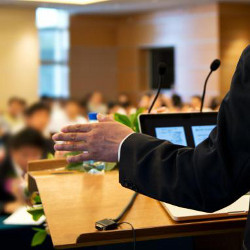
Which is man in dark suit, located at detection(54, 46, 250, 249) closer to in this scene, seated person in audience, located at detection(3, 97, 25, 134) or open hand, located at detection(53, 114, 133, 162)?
open hand, located at detection(53, 114, 133, 162)

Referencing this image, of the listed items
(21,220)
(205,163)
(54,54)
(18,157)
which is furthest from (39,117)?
(54,54)


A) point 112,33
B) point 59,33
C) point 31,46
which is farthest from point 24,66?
point 112,33

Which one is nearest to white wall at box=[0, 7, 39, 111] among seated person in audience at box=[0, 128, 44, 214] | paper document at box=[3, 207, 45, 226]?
seated person in audience at box=[0, 128, 44, 214]

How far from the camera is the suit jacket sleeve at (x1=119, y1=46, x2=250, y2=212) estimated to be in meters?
0.99

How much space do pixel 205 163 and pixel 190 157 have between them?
49 mm

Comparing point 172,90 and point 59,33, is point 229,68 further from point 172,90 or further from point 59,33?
point 59,33

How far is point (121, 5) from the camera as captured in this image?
10852 millimetres

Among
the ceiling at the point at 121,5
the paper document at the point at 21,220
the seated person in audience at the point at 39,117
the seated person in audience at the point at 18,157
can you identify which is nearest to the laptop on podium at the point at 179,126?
the paper document at the point at 21,220

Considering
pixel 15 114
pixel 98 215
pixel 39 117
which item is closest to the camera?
pixel 98 215

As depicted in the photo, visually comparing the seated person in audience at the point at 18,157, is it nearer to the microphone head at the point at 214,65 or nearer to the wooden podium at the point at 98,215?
the wooden podium at the point at 98,215

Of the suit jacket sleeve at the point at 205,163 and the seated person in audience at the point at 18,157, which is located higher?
the suit jacket sleeve at the point at 205,163

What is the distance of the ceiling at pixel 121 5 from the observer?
10219 millimetres

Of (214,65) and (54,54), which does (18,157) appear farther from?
(54,54)

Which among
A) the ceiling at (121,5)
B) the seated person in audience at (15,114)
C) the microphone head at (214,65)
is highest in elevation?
the ceiling at (121,5)
